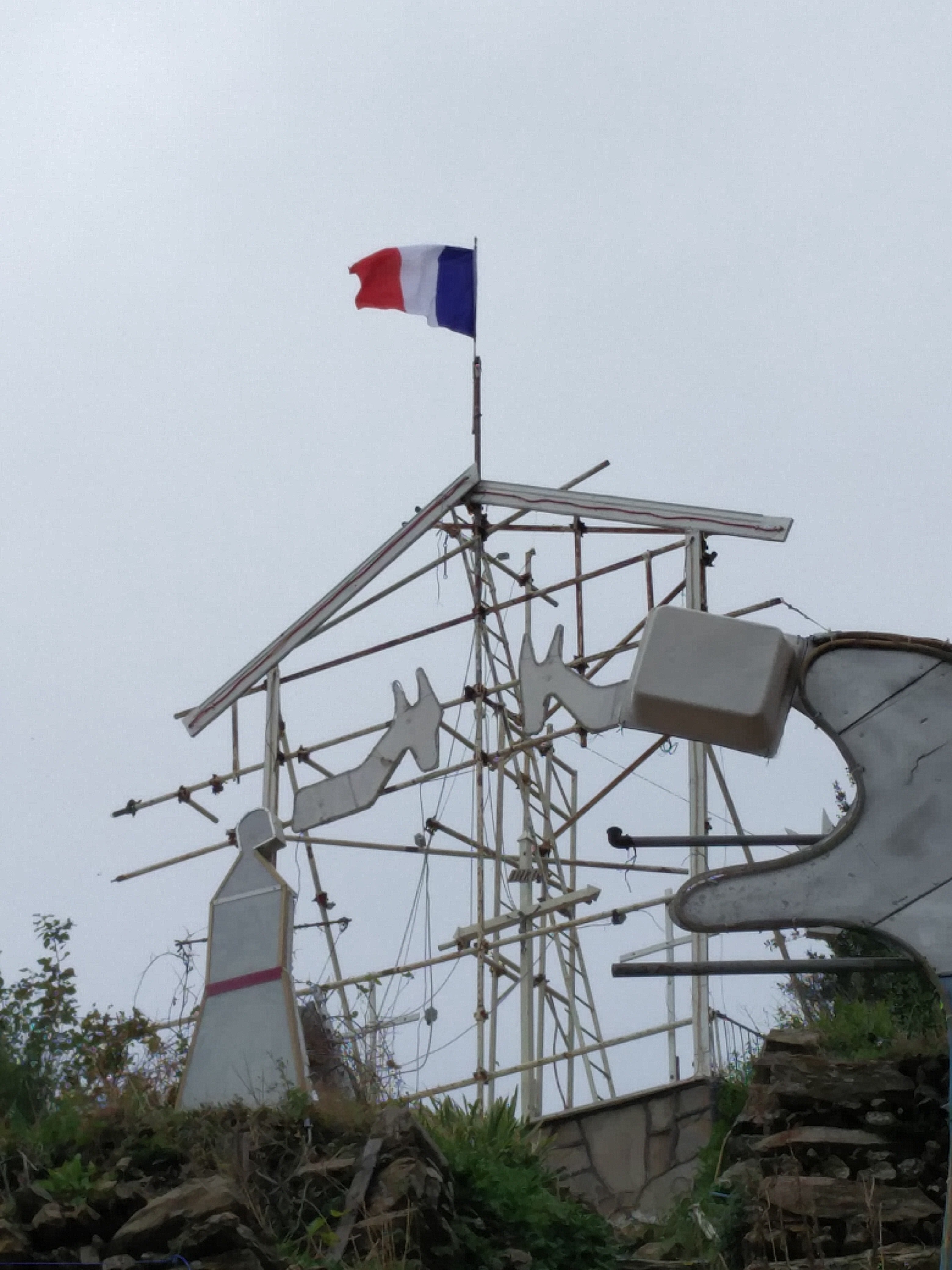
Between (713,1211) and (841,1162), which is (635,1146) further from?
(841,1162)

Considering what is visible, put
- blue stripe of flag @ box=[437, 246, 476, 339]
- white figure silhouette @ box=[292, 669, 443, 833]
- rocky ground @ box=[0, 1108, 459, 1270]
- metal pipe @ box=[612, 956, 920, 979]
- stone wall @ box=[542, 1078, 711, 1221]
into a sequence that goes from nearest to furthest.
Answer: metal pipe @ box=[612, 956, 920, 979], rocky ground @ box=[0, 1108, 459, 1270], stone wall @ box=[542, 1078, 711, 1221], white figure silhouette @ box=[292, 669, 443, 833], blue stripe of flag @ box=[437, 246, 476, 339]

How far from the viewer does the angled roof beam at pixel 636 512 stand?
14.7 m

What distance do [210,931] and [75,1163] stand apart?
107 inches

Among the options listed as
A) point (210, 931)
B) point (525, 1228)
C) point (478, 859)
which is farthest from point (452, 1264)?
point (478, 859)

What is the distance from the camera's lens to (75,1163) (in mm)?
10516

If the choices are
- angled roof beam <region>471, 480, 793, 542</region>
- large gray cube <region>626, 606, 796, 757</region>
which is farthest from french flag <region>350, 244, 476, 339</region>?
large gray cube <region>626, 606, 796, 757</region>

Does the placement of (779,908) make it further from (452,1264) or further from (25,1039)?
(25,1039)

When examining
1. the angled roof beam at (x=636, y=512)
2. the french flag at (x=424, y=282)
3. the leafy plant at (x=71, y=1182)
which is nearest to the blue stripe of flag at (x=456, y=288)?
the french flag at (x=424, y=282)

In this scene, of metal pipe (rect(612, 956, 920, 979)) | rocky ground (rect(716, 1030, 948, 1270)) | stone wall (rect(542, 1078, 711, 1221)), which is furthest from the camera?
Answer: stone wall (rect(542, 1078, 711, 1221))

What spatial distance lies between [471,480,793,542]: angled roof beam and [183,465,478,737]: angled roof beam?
0.66ft

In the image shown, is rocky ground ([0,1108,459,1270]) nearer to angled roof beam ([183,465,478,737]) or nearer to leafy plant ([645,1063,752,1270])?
leafy plant ([645,1063,752,1270])

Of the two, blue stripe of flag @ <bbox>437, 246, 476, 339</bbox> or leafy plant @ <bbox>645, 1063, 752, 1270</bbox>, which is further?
blue stripe of flag @ <bbox>437, 246, 476, 339</bbox>

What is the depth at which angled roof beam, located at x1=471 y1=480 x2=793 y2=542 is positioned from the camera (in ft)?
48.3

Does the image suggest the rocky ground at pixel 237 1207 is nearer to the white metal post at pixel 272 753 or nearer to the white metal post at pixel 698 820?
the white metal post at pixel 698 820
